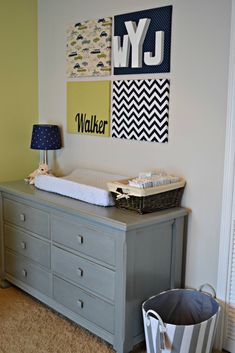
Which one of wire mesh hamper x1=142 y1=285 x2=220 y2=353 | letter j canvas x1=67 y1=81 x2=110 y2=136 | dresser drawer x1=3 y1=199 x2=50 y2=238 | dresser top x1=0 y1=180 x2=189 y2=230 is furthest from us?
letter j canvas x1=67 y1=81 x2=110 y2=136

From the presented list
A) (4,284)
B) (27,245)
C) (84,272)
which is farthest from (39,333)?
(4,284)

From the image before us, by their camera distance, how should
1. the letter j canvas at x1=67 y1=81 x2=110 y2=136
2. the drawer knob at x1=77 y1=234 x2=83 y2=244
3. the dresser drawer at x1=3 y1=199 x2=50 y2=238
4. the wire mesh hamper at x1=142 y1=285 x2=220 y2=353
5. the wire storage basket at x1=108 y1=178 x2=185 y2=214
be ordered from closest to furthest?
1. the wire mesh hamper at x1=142 y1=285 x2=220 y2=353
2. the wire storage basket at x1=108 y1=178 x2=185 y2=214
3. the drawer knob at x1=77 y1=234 x2=83 y2=244
4. the dresser drawer at x1=3 y1=199 x2=50 y2=238
5. the letter j canvas at x1=67 y1=81 x2=110 y2=136

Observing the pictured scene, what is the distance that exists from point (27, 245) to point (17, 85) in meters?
1.27

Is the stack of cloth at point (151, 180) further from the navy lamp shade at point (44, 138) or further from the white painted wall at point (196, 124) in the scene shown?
the navy lamp shade at point (44, 138)

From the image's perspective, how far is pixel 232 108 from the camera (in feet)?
7.25

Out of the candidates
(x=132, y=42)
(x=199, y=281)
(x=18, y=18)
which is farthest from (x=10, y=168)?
(x=199, y=281)

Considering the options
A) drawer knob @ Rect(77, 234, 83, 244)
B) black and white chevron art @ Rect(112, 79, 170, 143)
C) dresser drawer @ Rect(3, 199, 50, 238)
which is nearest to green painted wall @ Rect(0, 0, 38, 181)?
dresser drawer @ Rect(3, 199, 50, 238)

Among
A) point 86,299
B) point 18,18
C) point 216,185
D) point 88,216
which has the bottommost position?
point 86,299

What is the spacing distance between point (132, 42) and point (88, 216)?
111cm

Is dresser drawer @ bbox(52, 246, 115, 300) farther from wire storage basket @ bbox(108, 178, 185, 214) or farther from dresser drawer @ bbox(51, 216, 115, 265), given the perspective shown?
wire storage basket @ bbox(108, 178, 185, 214)

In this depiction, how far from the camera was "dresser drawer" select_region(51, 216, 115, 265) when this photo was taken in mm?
2312

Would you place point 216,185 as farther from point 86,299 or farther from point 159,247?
point 86,299

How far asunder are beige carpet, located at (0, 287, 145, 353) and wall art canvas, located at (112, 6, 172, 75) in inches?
64.4

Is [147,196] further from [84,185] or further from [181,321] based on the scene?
[181,321]
